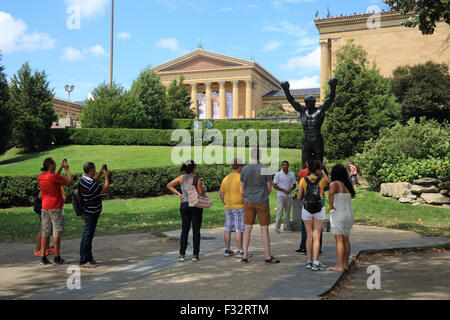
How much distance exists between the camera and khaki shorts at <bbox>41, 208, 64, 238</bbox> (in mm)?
7385

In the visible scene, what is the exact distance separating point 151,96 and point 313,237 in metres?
39.5

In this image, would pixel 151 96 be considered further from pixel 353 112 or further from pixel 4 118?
pixel 353 112

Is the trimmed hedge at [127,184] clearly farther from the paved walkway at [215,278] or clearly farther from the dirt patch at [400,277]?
the dirt patch at [400,277]

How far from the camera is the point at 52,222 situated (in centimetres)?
741

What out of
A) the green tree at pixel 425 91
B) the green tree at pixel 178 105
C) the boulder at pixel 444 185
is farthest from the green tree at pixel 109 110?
the boulder at pixel 444 185

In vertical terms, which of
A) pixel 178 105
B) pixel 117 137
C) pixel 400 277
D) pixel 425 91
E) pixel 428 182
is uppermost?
pixel 178 105

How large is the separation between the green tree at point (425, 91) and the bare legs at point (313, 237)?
36.1 metres

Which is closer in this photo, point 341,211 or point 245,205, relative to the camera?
point 341,211

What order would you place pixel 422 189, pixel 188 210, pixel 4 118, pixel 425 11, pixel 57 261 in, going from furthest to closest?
pixel 4 118
pixel 422 189
pixel 425 11
pixel 57 261
pixel 188 210

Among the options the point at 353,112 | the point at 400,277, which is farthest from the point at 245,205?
the point at 353,112

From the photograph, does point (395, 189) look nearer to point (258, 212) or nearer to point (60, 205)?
point (258, 212)

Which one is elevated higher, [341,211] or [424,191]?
[341,211]

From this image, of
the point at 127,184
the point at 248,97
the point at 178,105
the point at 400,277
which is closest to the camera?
the point at 400,277
